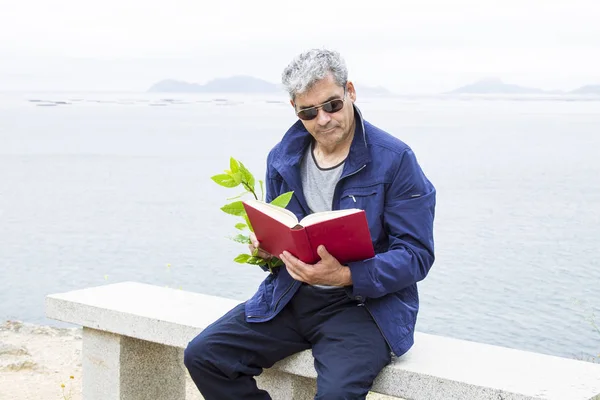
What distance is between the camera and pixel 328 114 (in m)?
3.39

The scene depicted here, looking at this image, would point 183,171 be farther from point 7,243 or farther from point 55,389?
point 55,389

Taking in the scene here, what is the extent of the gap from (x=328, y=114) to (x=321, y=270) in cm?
59

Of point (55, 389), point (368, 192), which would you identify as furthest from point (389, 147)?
point (55, 389)

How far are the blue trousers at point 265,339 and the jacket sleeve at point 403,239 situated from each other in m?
0.15

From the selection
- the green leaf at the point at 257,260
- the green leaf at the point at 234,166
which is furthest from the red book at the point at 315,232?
the green leaf at the point at 234,166

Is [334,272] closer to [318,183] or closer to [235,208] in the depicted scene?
[318,183]

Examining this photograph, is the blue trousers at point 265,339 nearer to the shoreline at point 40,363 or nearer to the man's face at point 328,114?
the man's face at point 328,114

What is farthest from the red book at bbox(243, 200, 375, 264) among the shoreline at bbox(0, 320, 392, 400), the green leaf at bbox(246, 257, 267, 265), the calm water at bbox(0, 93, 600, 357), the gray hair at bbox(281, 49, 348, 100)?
the calm water at bbox(0, 93, 600, 357)

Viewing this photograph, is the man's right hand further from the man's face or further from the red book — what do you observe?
the man's face

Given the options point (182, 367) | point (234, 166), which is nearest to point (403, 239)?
point (234, 166)

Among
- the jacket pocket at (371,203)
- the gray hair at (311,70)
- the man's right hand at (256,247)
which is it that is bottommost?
the man's right hand at (256,247)

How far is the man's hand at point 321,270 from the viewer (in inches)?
124

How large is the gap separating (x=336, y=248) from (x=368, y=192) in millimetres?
296

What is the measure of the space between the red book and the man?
0.03 m
